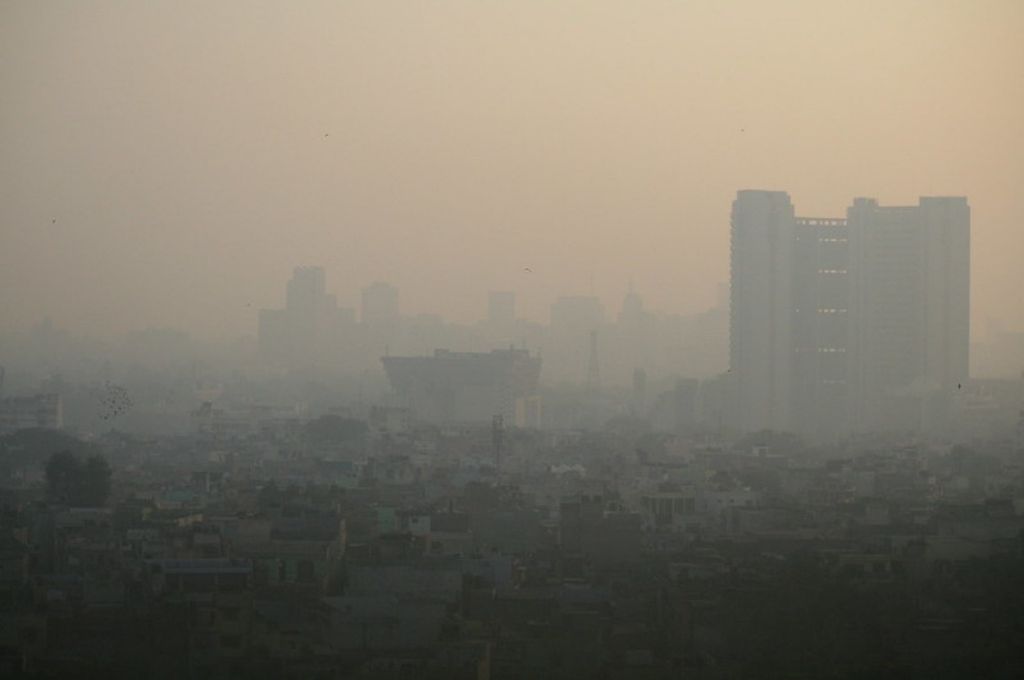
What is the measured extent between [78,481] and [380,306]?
8278 mm

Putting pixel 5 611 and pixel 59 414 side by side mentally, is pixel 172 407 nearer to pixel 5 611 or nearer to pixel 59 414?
pixel 59 414

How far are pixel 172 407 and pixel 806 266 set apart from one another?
9264 mm

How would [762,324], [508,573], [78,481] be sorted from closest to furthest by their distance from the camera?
[508,573] < [78,481] < [762,324]

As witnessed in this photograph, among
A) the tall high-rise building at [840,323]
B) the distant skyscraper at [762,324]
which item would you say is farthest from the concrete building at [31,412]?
the distant skyscraper at [762,324]

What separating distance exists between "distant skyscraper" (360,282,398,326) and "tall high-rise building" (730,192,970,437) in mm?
4712

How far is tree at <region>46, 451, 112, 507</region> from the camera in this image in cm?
1290

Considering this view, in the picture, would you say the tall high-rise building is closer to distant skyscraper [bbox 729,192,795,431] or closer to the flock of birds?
distant skyscraper [bbox 729,192,795,431]

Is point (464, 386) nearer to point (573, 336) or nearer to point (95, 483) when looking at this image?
point (573, 336)

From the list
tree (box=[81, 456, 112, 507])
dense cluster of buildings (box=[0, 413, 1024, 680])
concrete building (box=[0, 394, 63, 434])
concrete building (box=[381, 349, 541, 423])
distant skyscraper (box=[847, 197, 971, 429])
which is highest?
distant skyscraper (box=[847, 197, 971, 429])

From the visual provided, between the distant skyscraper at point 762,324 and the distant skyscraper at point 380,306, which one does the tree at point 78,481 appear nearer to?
the distant skyscraper at point 380,306

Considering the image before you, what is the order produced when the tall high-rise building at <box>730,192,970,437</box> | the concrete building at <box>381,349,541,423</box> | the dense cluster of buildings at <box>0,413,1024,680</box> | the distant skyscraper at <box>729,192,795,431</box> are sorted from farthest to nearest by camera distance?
1. the distant skyscraper at <box>729,192,795,431</box>
2. the concrete building at <box>381,349,541,423</box>
3. the tall high-rise building at <box>730,192,970,437</box>
4. the dense cluster of buildings at <box>0,413,1024,680</box>

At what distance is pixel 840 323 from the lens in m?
26.1

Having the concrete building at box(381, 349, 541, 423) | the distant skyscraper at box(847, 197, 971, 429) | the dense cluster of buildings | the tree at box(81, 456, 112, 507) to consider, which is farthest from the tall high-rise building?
the tree at box(81, 456, 112, 507)

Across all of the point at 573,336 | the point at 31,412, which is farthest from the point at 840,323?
the point at 31,412
